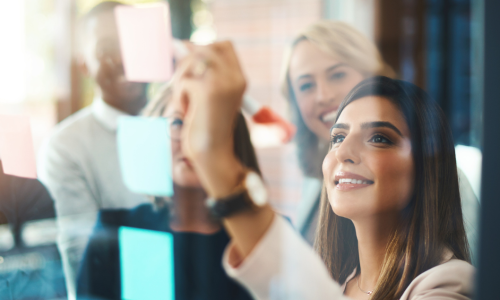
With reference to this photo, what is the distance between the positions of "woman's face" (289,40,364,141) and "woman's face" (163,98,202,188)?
270 mm

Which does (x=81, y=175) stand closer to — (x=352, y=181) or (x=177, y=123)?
(x=177, y=123)

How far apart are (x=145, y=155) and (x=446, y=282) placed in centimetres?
71

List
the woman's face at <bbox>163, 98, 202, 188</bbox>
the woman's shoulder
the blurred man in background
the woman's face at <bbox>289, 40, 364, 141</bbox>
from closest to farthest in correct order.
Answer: the woman's shoulder
the woman's face at <bbox>289, 40, 364, 141</bbox>
the woman's face at <bbox>163, 98, 202, 188</bbox>
the blurred man in background

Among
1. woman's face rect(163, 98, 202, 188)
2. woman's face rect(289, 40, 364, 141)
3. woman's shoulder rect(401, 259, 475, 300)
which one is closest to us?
woman's shoulder rect(401, 259, 475, 300)

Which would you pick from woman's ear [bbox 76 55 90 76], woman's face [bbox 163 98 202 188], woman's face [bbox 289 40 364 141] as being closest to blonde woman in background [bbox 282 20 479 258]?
woman's face [bbox 289 40 364 141]

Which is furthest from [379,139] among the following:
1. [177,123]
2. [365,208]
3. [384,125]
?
[177,123]

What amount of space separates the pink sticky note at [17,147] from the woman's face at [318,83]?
77 centimetres

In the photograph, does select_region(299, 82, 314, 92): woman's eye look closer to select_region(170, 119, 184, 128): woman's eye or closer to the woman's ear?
select_region(170, 119, 184, 128): woman's eye

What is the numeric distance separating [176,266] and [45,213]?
0.42m

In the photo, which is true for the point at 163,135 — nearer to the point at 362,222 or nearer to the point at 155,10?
the point at 155,10

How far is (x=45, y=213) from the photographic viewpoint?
104 centimetres

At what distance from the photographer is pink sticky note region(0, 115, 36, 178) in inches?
40.9

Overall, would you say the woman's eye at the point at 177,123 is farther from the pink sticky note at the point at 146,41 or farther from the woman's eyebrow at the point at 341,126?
the woman's eyebrow at the point at 341,126

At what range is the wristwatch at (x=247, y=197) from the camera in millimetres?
778
